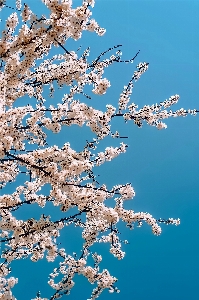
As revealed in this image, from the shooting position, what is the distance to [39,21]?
414 cm

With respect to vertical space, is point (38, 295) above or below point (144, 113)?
below

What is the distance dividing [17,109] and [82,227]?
2863mm

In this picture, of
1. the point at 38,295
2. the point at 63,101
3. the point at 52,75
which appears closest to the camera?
the point at 52,75

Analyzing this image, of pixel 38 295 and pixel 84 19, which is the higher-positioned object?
pixel 84 19

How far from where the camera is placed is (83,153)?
5289mm

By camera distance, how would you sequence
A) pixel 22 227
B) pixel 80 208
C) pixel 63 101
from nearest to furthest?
pixel 80 208 → pixel 22 227 → pixel 63 101

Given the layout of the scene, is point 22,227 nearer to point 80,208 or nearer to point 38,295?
point 80,208

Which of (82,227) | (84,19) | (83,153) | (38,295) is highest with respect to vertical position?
(84,19)

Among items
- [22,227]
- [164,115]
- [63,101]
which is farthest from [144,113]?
[22,227]

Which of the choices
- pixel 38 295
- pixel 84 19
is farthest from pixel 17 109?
pixel 38 295

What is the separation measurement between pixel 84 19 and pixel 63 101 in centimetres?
165

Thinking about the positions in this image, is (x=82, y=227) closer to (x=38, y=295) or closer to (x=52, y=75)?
(x=38, y=295)

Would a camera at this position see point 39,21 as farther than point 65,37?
No

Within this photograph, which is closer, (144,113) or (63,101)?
(144,113)
